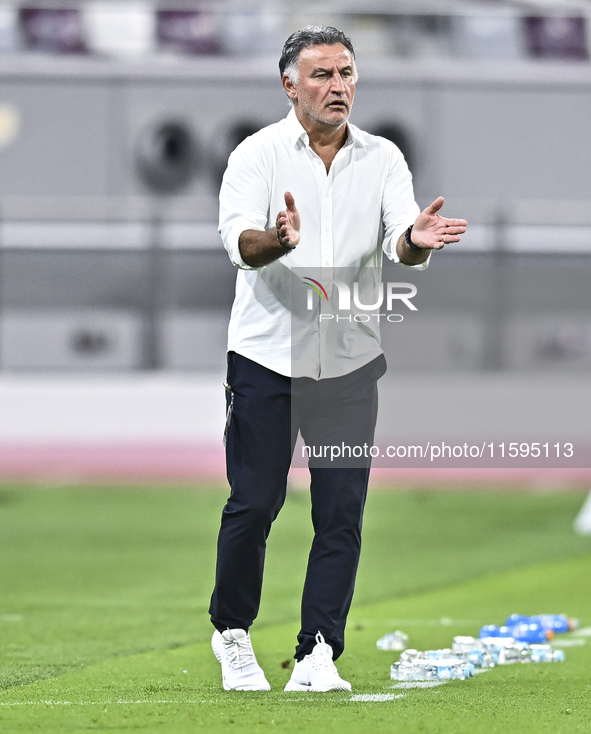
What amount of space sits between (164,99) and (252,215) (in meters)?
9.81

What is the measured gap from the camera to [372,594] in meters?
6.73

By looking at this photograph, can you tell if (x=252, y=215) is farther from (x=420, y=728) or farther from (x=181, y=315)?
(x=181, y=315)

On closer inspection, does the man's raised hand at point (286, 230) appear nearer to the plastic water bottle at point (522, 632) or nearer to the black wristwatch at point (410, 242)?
the black wristwatch at point (410, 242)

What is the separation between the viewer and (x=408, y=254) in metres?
3.98

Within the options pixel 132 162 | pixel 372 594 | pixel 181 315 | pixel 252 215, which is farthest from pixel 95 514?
pixel 252 215

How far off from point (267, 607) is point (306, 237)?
2594mm

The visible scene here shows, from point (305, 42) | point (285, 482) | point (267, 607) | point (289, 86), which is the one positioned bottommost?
point (267, 607)

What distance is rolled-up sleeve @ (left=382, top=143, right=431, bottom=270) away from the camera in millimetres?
4105

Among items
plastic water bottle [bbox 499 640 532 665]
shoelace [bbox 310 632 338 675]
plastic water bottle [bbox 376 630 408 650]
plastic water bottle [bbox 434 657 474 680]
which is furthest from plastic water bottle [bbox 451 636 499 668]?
shoelace [bbox 310 632 338 675]

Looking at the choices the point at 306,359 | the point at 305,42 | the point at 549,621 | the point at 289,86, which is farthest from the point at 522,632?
the point at 305,42

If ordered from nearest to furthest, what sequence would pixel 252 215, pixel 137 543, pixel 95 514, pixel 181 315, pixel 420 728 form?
pixel 420 728, pixel 252 215, pixel 137 543, pixel 95 514, pixel 181 315

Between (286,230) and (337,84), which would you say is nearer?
(286,230)

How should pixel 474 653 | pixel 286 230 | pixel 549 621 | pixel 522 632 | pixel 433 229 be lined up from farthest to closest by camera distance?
1. pixel 549 621
2. pixel 522 632
3. pixel 474 653
4. pixel 433 229
5. pixel 286 230

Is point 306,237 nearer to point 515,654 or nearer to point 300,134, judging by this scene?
point 300,134
